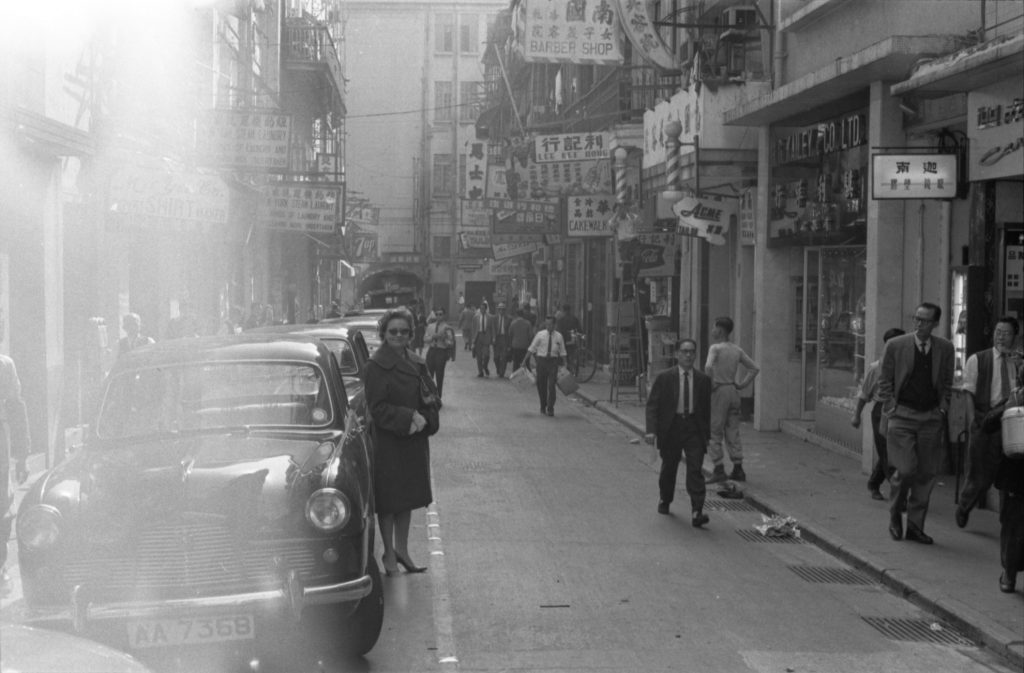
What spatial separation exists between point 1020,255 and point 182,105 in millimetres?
16526

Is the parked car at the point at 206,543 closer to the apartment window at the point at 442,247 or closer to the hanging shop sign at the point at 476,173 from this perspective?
the hanging shop sign at the point at 476,173

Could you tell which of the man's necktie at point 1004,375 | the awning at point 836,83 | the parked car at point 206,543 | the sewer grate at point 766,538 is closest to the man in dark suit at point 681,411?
the sewer grate at point 766,538

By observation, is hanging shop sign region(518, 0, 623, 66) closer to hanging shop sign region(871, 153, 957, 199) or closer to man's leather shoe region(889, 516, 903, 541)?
hanging shop sign region(871, 153, 957, 199)

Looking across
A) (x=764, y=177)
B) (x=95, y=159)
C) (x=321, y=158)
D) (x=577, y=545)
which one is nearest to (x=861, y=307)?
(x=764, y=177)

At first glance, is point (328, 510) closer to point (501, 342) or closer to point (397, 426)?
point (397, 426)

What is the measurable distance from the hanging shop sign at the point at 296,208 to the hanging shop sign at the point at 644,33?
12.0 m

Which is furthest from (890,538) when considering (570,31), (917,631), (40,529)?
(570,31)

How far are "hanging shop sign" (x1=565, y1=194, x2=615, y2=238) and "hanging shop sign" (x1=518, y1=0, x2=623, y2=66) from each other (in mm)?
7029

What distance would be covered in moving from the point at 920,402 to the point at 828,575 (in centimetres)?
163

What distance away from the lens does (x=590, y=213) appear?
Result: 97.8 feet

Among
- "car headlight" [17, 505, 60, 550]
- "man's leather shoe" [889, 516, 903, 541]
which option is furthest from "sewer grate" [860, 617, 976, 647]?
"car headlight" [17, 505, 60, 550]

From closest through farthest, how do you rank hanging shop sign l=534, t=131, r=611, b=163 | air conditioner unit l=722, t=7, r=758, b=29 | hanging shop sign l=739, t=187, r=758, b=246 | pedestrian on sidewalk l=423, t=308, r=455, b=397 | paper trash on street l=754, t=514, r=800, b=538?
paper trash on street l=754, t=514, r=800, b=538 < hanging shop sign l=739, t=187, r=758, b=246 < air conditioner unit l=722, t=7, r=758, b=29 < pedestrian on sidewalk l=423, t=308, r=455, b=397 < hanging shop sign l=534, t=131, r=611, b=163

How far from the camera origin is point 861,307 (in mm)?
15992

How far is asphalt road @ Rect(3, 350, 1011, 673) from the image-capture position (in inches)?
276
